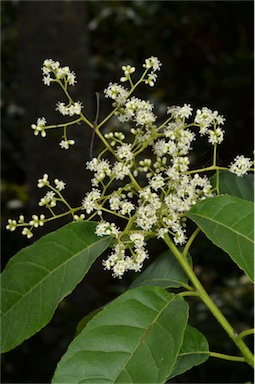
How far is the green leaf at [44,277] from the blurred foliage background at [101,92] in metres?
1.38

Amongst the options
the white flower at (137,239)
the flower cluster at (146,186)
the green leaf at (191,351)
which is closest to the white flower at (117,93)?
the flower cluster at (146,186)

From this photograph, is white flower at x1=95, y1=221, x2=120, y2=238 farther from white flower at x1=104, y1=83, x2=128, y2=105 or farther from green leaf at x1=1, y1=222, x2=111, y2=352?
white flower at x1=104, y1=83, x2=128, y2=105

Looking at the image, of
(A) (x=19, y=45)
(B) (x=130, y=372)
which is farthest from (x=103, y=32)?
(B) (x=130, y=372)

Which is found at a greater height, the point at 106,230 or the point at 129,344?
the point at 106,230

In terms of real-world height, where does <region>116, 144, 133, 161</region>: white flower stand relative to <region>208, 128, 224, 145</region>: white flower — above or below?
above

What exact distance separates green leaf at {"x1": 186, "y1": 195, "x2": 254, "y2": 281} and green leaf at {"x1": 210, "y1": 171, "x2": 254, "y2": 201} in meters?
0.17

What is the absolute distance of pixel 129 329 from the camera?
3.20ft

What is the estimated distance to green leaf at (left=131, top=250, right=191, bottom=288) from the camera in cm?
110

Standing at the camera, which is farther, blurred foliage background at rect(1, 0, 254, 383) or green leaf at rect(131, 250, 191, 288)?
blurred foliage background at rect(1, 0, 254, 383)

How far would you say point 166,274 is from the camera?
113cm

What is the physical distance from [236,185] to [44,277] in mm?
401

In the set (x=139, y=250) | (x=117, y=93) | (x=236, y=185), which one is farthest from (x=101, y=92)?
(x=139, y=250)

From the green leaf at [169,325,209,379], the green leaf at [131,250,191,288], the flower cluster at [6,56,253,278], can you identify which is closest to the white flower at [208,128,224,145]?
the flower cluster at [6,56,253,278]

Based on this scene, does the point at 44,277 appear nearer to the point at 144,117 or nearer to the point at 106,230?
the point at 106,230
